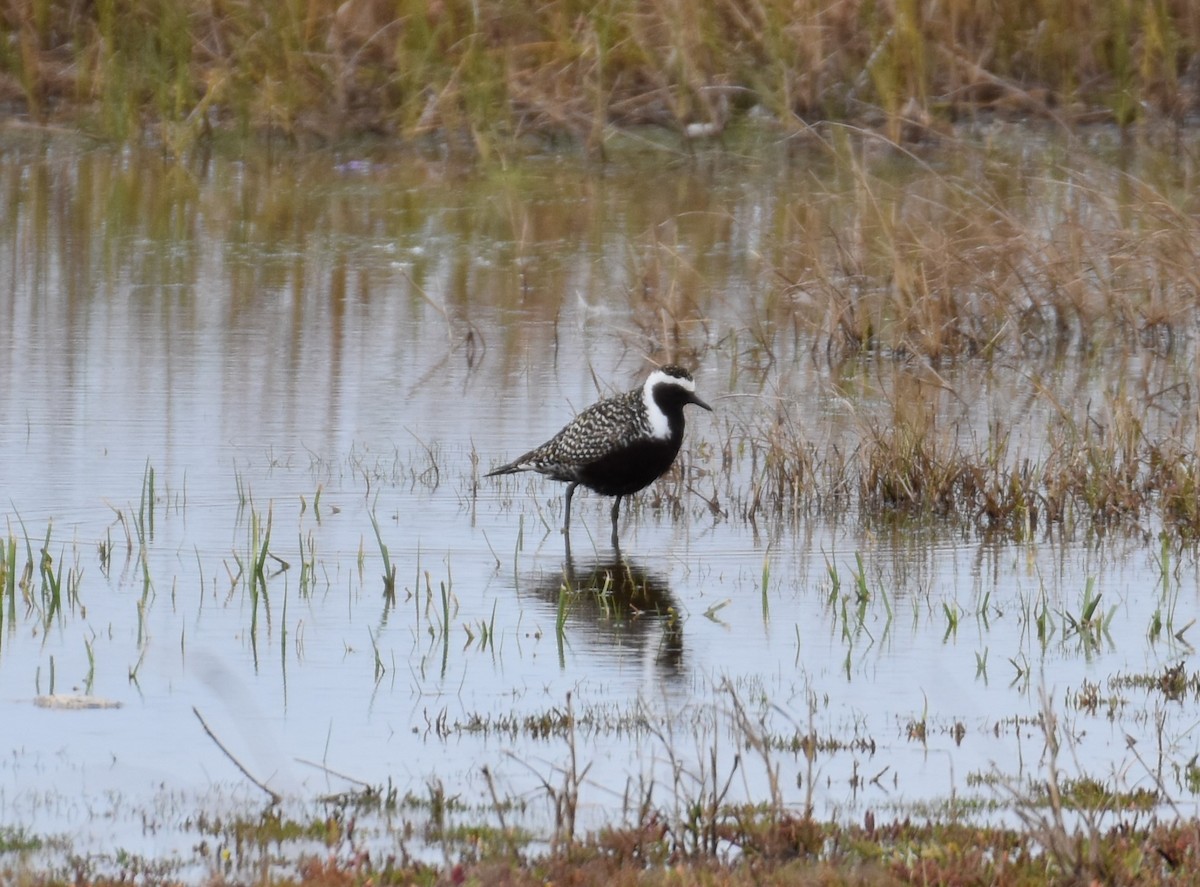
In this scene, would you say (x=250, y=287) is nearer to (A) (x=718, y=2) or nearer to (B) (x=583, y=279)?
(B) (x=583, y=279)

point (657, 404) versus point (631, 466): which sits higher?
point (657, 404)

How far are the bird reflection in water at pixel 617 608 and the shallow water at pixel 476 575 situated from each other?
0.02m

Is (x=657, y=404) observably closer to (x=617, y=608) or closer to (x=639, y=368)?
(x=617, y=608)

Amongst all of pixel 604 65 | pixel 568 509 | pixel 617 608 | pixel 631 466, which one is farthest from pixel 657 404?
pixel 604 65

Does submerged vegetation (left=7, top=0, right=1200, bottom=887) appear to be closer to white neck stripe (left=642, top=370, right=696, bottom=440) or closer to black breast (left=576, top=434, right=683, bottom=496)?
black breast (left=576, top=434, right=683, bottom=496)

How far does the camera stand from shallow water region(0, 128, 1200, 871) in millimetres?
6012

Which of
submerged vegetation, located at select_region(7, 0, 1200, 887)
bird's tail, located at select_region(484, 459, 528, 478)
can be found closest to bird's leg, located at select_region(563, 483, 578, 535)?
submerged vegetation, located at select_region(7, 0, 1200, 887)

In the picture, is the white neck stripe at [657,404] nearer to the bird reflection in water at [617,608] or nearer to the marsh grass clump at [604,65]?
the bird reflection in water at [617,608]

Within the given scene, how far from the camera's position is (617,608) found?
26.5 ft

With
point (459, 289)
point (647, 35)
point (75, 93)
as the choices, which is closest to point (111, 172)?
point (75, 93)

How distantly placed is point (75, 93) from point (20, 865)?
20862 mm

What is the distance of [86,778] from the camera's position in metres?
5.89

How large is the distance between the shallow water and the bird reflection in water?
0.02 metres

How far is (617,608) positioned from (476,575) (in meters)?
0.73
